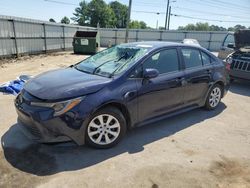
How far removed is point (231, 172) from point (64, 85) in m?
2.49

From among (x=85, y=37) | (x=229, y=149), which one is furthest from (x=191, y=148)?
(x=85, y=37)

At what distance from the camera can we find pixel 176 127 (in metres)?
4.11

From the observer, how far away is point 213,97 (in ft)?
16.3

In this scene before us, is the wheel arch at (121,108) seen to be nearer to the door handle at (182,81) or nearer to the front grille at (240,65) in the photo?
the door handle at (182,81)

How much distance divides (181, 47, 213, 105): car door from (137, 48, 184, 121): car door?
0.71 ft

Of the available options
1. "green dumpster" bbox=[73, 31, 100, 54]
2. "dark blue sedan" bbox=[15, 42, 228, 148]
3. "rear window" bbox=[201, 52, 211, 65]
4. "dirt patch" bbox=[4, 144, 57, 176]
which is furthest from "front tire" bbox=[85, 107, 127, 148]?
"green dumpster" bbox=[73, 31, 100, 54]

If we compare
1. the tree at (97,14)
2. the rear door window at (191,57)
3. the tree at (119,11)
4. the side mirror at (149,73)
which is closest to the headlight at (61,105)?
the side mirror at (149,73)

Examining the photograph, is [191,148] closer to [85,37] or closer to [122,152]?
[122,152]

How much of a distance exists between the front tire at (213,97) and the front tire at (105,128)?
2.42 metres

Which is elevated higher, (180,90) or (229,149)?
(180,90)

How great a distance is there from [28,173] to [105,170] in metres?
0.92

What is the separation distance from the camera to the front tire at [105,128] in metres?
3.08

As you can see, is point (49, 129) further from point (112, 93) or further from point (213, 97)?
point (213, 97)

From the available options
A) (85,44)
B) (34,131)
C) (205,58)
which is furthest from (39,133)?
(85,44)
